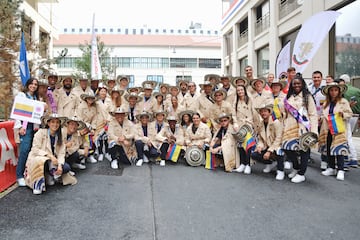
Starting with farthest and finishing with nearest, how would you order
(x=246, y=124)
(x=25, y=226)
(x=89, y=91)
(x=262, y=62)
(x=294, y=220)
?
1. (x=262, y=62)
2. (x=89, y=91)
3. (x=246, y=124)
4. (x=294, y=220)
5. (x=25, y=226)

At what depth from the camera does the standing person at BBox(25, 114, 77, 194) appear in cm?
396

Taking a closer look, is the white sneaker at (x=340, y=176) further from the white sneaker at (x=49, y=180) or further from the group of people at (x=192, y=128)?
the white sneaker at (x=49, y=180)

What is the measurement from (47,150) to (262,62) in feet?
50.1

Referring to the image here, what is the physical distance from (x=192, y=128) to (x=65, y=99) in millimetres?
2682

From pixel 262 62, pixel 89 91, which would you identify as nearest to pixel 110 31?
pixel 262 62

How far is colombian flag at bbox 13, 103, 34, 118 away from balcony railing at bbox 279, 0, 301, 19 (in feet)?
38.3

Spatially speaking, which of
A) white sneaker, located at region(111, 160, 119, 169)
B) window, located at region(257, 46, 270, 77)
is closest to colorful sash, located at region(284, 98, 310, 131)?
white sneaker, located at region(111, 160, 119, 169)

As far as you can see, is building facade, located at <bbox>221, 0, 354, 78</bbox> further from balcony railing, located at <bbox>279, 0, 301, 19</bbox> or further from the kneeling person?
the kneeling person

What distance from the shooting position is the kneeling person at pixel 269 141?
4859 millimetres

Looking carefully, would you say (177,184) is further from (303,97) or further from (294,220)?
(303,97)

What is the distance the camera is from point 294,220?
3.21 meters

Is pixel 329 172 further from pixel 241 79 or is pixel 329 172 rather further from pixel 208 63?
pixel 208 63

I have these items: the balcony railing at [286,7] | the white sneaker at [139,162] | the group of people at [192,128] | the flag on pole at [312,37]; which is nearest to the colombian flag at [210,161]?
the group of people at [192,128]

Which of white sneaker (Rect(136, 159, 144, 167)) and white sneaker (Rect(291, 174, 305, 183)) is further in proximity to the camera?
white sneaker (Rect(136, 159, 144, 167))
